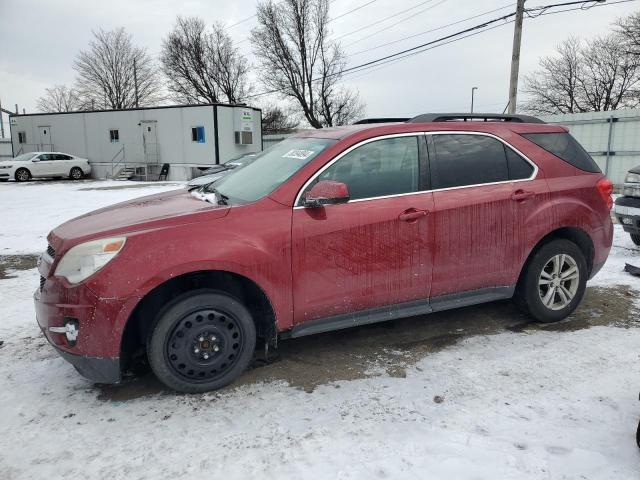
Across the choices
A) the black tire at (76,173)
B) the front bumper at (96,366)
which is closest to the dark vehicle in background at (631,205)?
the front bumper at (96,366)

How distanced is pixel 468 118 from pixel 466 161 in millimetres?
475

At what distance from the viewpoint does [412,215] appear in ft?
11.7

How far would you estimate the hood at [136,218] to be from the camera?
10.0 feet

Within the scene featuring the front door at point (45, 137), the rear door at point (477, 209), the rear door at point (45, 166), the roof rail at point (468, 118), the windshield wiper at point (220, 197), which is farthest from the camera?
the front door at point (45, 137)

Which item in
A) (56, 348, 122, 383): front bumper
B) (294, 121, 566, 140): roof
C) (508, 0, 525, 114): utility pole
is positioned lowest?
→ (56, 348, 122, 383): front bumper

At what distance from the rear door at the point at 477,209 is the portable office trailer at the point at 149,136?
22.0m

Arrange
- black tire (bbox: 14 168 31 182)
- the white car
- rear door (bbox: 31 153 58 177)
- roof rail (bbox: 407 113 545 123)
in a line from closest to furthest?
1. roof rail (bbox: 407 113 545 123)
2. the white car
3. black tire (bbox: 14 168 31 182)
4. rear door (bbox: 31 153 58 177)

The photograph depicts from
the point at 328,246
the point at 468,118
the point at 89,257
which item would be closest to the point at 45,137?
the point at 89,257

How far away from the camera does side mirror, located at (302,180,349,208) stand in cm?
320

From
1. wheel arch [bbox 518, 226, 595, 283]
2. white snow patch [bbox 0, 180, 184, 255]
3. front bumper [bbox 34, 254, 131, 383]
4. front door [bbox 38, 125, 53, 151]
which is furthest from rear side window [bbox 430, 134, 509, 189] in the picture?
front door [bbox 38, 125, 53, 151]

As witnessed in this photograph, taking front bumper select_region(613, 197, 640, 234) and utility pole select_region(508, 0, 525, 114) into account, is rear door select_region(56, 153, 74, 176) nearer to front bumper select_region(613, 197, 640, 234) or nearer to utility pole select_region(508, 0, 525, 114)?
utility pole select_region(508, 0, 525, 114)

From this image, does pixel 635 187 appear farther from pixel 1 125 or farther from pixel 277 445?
pixel 1 125

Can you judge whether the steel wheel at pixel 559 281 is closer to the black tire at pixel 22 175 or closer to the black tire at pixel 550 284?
the black tire at pixel 550 284

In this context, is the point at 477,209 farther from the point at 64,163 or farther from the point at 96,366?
the point at 64,163
